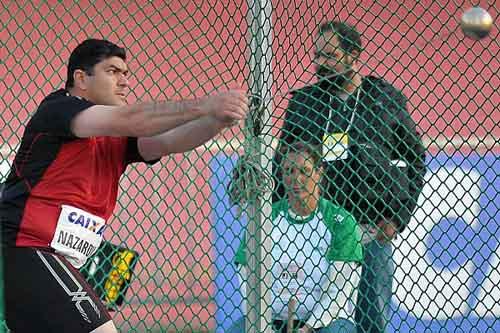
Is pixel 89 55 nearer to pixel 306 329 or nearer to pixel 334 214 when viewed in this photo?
pixel 334 214

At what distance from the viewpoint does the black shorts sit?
3723 mm

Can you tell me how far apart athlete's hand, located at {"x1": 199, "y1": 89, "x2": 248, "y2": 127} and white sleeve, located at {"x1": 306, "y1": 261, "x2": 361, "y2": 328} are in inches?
63.7

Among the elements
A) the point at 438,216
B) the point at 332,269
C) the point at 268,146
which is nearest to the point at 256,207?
the point at 268,146

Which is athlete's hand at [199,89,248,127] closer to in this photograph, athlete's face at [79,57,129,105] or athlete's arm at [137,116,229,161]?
athlete's arm at [137,116,229,161]

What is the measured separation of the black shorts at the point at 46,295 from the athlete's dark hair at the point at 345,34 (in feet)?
5.85

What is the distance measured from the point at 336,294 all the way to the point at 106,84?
151 cm

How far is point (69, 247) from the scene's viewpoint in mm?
3855

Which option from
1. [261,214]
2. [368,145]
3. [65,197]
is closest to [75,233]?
[65,197]

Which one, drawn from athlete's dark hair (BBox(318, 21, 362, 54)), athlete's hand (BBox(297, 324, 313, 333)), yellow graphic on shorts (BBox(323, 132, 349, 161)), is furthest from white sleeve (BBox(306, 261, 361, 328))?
athlete's dark hair (BBox(318, 21, 362, 54))

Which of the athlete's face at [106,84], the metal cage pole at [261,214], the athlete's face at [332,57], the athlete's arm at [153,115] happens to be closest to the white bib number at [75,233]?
the athlete's arm at [153,115]

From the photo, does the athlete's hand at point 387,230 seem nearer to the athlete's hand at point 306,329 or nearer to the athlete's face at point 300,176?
the athlete's face at point 300,176

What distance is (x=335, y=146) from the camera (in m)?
4.97

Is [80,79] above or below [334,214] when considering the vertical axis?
above

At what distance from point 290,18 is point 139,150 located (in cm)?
114
